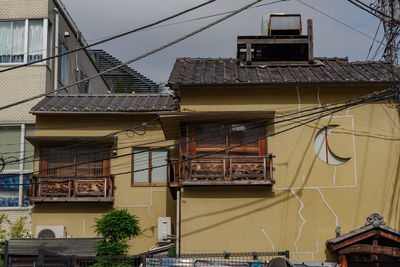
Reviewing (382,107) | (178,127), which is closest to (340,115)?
(382,107)

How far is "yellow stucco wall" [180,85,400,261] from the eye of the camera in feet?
65.1

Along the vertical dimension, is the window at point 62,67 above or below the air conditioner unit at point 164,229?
above

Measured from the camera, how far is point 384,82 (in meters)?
20.4

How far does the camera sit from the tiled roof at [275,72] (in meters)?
20.5

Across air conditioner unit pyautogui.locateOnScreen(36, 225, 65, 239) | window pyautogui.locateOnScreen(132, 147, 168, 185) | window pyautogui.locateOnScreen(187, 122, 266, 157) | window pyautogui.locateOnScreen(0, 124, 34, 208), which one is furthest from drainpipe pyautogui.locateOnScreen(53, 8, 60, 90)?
window pyautogui.locateOnScreen(187, 122, 266, 157)

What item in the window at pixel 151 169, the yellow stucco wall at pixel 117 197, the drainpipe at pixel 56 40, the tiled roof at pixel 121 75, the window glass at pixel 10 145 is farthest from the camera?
the tiled roof at pixel 121 75

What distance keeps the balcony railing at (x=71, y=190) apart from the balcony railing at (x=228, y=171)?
171 inches

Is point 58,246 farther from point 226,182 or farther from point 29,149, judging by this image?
point 226,182

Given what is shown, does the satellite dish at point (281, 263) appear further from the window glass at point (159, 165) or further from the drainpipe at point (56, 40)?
the drainpipe at point (56, 40)

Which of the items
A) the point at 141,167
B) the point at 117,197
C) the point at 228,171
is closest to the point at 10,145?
the point at 117,197

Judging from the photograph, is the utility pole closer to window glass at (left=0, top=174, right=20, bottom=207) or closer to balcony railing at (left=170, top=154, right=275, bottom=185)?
balcony railing at (left=170, top=154, right=275, bottom=185)

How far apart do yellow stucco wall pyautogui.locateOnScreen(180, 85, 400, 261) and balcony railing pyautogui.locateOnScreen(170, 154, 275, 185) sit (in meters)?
0.50

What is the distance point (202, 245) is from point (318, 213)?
4.06m

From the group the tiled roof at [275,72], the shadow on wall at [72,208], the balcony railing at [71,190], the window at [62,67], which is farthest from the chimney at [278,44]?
the window at [62,67]
